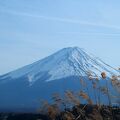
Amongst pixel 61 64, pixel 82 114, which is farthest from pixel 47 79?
pixel 82 114

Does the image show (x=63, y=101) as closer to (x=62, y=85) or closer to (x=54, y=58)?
(x=62, y=85)

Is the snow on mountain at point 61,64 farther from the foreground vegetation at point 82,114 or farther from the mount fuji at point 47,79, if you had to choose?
the foreground vegetation at point 82,114

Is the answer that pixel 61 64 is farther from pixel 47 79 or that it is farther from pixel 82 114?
pixel 82 114

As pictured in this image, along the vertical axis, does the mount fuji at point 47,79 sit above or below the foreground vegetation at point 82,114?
below

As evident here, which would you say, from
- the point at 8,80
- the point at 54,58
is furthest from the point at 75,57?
the point at 8,80

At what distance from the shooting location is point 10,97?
105 meters

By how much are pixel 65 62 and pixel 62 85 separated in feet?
36.5

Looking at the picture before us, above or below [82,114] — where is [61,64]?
below

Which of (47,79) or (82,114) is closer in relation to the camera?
(82,114)

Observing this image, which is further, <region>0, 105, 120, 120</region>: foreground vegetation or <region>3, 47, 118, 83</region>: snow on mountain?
<region>3, 47, 118, 83</region>: snow on mountain

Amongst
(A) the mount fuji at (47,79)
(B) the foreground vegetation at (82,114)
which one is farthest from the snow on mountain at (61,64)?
(B) the foreground vegetation at (82,114)

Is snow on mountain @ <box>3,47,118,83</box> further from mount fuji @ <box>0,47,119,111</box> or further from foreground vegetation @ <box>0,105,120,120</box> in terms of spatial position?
foreground vegetation @ <box>0,105,120,120</box>

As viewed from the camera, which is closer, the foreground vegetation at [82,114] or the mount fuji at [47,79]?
the foreground vegetation at [82,114]

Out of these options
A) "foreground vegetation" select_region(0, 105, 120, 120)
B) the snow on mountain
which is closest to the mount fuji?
the snow on mountain
